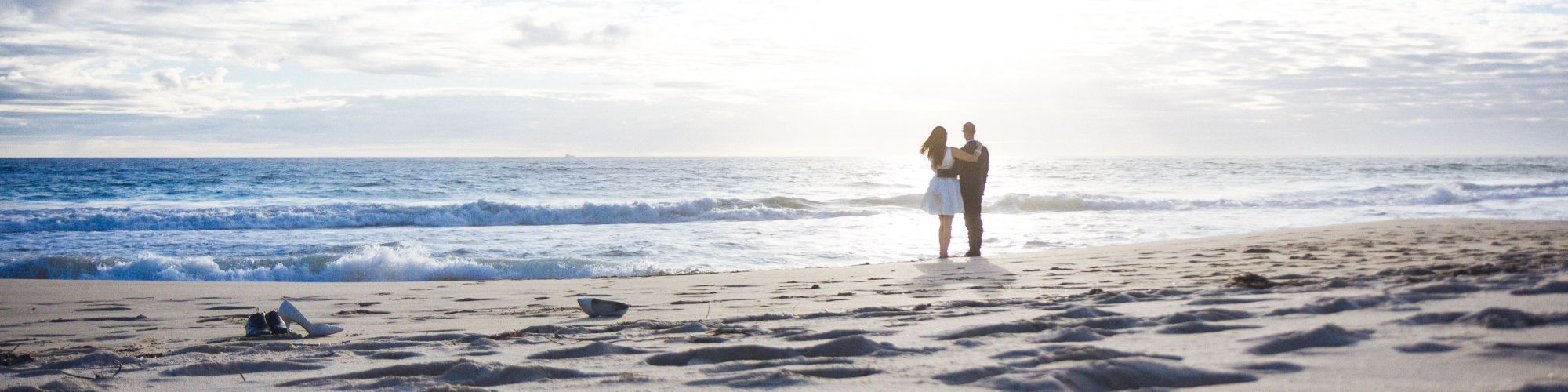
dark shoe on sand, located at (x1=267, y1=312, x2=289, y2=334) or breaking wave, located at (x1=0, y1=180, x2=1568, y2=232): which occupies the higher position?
dark shoe on sand, located at (x1=267, y1=312, x2=289, y2=334)

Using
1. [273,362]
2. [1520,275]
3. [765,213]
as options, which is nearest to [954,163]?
[1520,275]

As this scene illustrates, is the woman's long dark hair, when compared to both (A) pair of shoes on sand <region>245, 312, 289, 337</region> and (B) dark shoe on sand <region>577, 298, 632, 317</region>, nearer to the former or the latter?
(B) dark shoe on sand <region>577, 298, 632, 317</region>

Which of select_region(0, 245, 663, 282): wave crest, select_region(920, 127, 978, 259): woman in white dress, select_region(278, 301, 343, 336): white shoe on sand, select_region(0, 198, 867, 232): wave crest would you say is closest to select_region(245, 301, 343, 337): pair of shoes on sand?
select_region(278, 301, 343, 336): white shoe on sand

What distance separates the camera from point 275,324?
3553 millimetres

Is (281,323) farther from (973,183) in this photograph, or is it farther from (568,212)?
(568,212)

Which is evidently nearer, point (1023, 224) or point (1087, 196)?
point (1023, 224)

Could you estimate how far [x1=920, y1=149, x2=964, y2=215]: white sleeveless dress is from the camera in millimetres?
8562

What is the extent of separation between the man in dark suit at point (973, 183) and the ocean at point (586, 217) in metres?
0.88

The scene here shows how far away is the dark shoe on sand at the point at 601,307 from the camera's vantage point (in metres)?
4.23

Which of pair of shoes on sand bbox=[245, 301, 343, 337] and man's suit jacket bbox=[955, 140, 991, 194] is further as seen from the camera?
man's suit jacket bbox=[955, 140, 991, 194]

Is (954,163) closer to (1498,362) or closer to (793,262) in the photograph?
(793,262)

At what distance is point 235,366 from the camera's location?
9.20 feet

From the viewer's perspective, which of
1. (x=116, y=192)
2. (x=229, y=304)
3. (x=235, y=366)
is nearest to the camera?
(x=235, y=366)

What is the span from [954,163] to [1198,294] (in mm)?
4802
